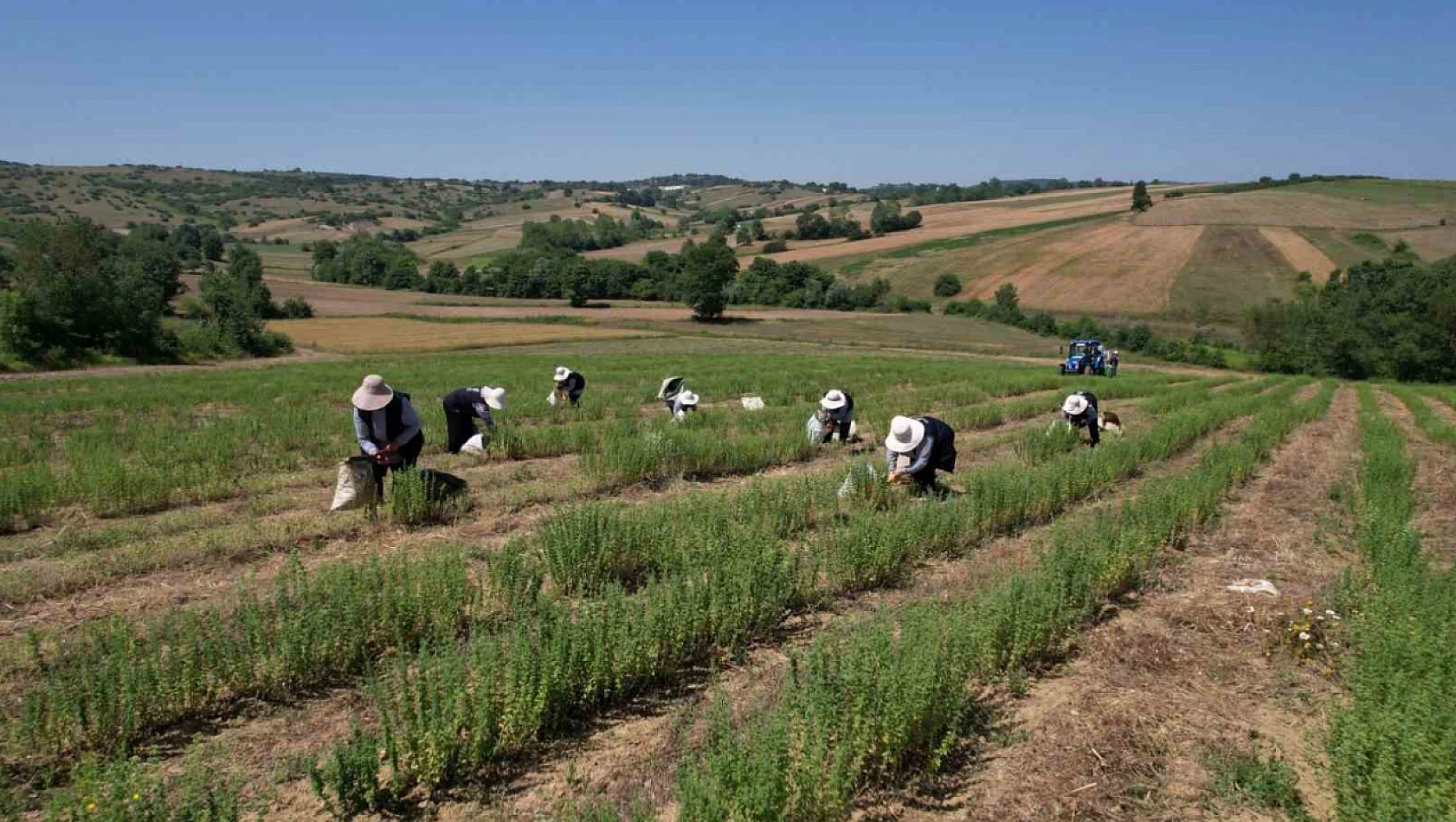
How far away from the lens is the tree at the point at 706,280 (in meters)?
62.4

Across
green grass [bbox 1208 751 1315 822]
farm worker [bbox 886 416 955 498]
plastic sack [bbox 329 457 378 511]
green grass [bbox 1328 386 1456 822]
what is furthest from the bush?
green grass [bbox 1208 751 1315 822]

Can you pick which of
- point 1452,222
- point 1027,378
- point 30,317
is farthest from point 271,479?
point 1452,222

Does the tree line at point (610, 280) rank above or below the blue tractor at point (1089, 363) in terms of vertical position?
above

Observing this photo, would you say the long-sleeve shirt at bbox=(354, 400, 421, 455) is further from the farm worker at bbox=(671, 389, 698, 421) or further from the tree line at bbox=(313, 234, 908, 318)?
the tree line at bbox=(313, 234, 908, 318)

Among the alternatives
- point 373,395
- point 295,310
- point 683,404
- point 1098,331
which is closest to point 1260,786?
point 373,395

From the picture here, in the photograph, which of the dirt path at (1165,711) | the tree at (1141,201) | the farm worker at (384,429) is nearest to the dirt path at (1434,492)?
the dirt path at (1165,711)

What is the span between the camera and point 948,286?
77.3 metres

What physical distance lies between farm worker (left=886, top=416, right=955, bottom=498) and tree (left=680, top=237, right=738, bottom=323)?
54.0 m

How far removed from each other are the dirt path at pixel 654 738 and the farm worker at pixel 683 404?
8.19 m

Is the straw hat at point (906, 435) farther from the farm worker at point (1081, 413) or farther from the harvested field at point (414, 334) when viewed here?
the harvested field at point (414, 334)

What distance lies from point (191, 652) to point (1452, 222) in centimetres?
10879

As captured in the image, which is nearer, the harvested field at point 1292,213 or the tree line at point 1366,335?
the tree line at point 1366,335

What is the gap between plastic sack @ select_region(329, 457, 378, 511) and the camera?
28.4 feet

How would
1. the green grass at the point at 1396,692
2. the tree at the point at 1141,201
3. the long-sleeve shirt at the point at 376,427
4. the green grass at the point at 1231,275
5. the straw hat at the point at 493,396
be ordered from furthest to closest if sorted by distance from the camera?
the tree at the point at 1141,201 → the green grass at the point at 1231,275 → the straw hat at the point at 493,396 → the long-sleeve shirt at the point at 376,427 → the green grass at the point at 1396,692
